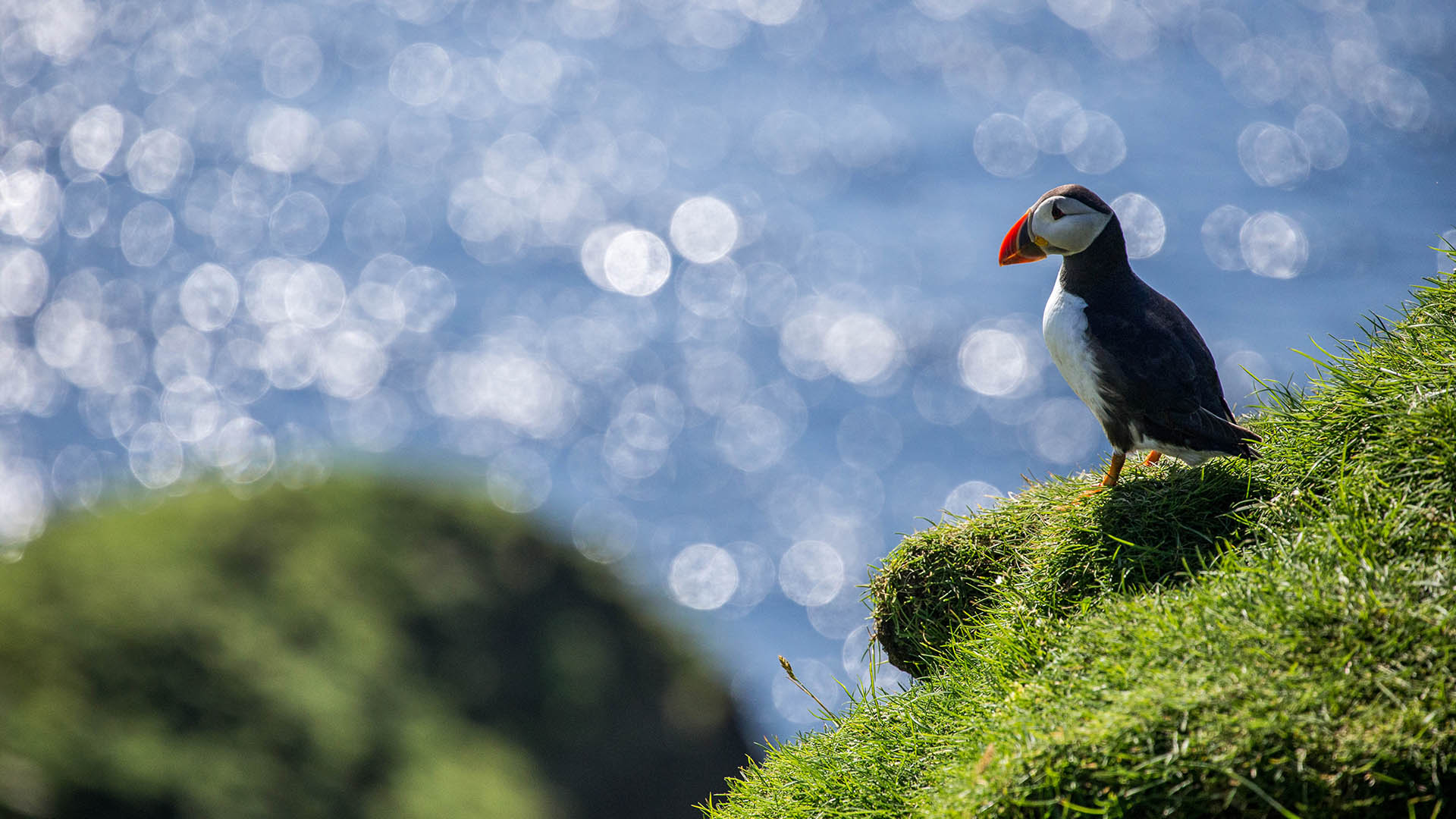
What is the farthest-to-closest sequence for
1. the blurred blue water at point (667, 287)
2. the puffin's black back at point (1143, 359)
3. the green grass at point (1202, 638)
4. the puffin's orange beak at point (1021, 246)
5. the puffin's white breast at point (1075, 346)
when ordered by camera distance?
the blurred blue water at point (667, 287) < the puffin's orange beak at point (1021, 246) < the puffin's white breast at point (1075, 346) < the puffin's black back at point (1143, 359) < the green grass at point (1202, 638)

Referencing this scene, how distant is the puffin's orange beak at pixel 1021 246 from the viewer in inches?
185

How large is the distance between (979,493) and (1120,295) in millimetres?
10695

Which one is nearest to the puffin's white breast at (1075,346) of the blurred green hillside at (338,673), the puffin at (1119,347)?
the puffin at (1119,347)

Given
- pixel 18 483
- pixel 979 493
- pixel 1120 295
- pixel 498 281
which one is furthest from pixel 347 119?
pixel 1120 295

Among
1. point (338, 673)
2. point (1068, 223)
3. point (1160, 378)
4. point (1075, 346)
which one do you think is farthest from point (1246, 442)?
point (338, 673)

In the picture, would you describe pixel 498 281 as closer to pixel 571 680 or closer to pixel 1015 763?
pixel 571 680

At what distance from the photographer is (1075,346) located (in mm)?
4477

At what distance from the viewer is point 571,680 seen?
8.27 m

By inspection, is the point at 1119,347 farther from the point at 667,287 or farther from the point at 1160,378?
the point at 667,287

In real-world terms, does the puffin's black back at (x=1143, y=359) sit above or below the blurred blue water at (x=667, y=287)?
below

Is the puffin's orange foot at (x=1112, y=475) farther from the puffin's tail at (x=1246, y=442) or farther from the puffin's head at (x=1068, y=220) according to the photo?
the puffin's head at (x=1068, y=220)

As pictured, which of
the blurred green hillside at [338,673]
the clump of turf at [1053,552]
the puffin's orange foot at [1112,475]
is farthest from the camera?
the blurred green hillside at [338,673]

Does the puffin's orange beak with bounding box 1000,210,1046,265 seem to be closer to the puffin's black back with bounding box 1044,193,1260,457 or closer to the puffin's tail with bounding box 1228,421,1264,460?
the puffin's black back with bounding box 1044,193,1260,457

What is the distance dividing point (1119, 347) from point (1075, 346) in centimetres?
19
